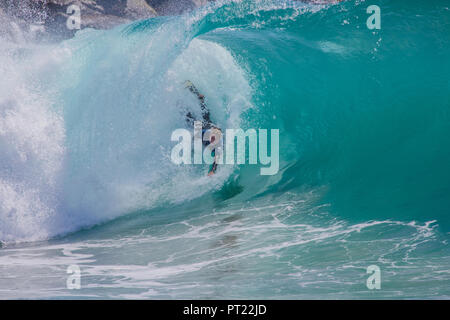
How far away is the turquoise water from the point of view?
4.89 metres

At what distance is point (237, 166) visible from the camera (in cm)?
839

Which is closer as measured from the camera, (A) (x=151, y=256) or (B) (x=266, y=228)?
(A) (x=151, y=256)

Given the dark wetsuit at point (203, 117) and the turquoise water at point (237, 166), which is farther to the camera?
the dark wetsuit at point (203, 117)

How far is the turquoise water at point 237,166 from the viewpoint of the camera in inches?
193

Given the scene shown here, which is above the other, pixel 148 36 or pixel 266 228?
pixel 148 36

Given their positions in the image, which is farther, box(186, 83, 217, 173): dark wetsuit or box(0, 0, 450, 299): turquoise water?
box(186, 83, 217, 173): dark wetsuit

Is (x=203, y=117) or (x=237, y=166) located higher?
(x=203, y=117)

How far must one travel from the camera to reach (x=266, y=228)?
6266 millimetres

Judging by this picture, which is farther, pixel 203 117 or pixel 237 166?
pixel 203 117
